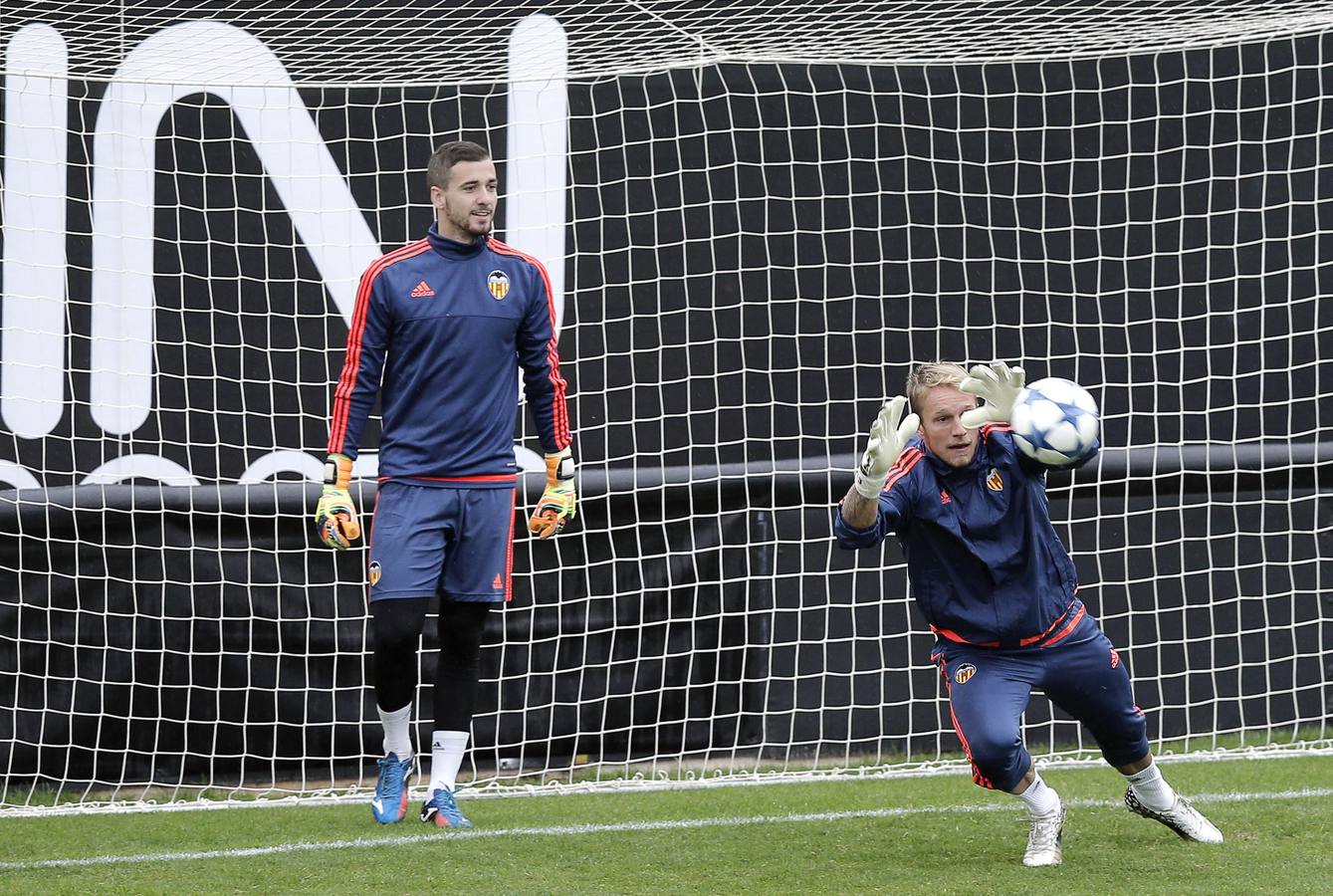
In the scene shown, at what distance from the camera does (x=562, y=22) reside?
242 inches

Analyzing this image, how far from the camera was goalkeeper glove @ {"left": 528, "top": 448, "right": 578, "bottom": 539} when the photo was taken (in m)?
4.63

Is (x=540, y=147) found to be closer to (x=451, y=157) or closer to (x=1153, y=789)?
(x=451, y=157)

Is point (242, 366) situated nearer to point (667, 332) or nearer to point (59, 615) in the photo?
point (59, 615)

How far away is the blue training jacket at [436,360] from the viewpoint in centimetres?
448

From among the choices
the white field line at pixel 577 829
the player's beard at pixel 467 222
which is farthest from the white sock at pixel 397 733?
the player's beard at pixel 467 222

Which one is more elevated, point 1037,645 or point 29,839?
point 1037,645

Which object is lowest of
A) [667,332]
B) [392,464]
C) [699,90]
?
[392,464]

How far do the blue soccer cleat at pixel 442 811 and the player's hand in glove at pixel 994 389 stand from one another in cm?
177

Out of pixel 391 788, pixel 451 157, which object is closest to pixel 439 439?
pixel 451 157

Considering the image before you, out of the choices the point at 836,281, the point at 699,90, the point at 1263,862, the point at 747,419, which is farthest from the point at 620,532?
the point at 1263,862

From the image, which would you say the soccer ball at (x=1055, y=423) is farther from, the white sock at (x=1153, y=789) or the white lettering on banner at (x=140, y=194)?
the white lettering on banner at (x=140, y=194)

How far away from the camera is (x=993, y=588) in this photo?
3.84 meters

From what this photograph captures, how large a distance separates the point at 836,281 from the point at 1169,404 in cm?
131

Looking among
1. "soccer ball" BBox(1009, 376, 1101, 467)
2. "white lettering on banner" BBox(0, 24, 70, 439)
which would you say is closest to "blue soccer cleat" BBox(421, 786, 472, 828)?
"soccer ball" BBox(1009, 376, 1101, 467)
